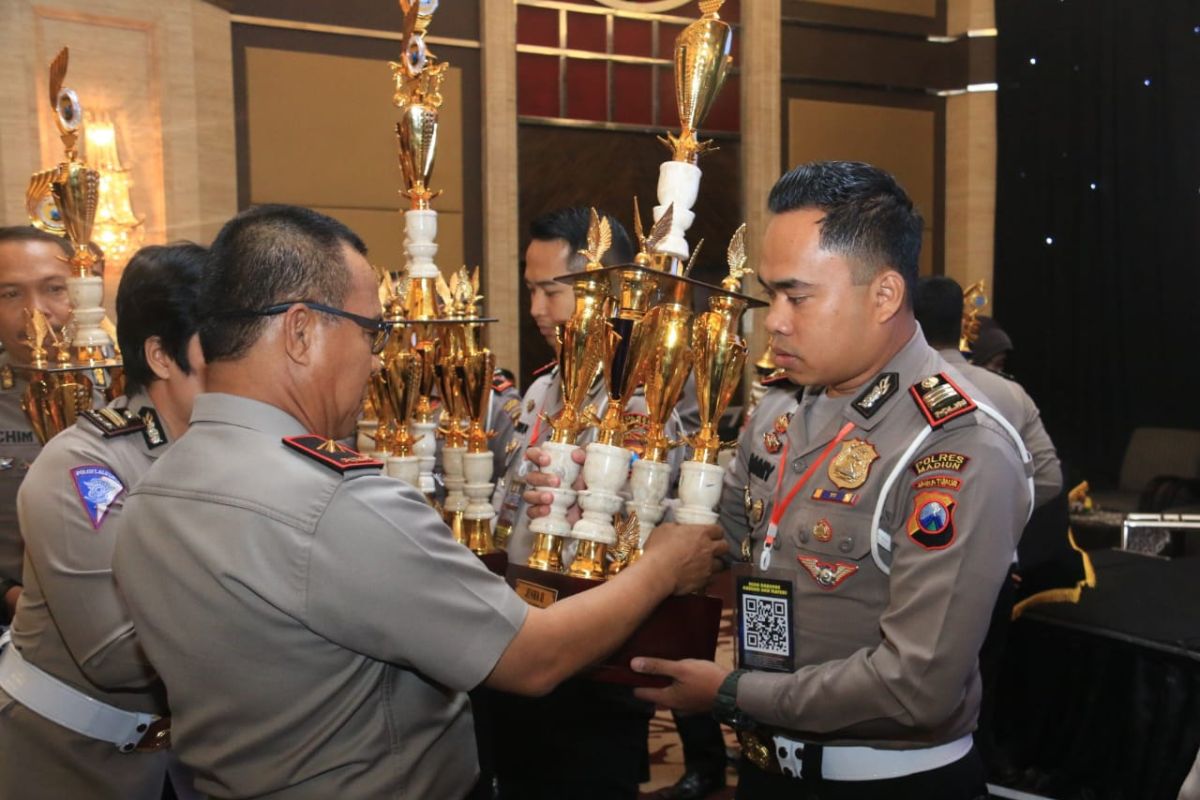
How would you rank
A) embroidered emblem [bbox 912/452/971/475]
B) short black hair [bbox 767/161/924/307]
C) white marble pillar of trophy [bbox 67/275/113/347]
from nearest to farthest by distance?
1. embroidered emblem [bbox 912/452/971/475]
2. short black hair [bbox 767/161/924/307]
3. white marble pillar of trophy [bbox 67/275/113/347]

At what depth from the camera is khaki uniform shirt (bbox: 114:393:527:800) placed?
112cm

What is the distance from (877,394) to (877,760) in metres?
0.54

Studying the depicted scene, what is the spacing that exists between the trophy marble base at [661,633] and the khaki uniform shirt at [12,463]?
1613 millimetres

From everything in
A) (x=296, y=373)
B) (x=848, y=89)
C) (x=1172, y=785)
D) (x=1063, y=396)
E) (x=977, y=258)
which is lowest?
(x=1172, y=785)

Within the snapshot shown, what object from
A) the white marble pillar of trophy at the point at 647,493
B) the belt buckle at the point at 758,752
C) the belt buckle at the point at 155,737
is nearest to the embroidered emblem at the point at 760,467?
the white marble pillar of trophy at the point at 647,493

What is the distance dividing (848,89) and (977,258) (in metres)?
1.66

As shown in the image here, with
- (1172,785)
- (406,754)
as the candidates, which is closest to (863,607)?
(406,754)

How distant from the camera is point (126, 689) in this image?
5.30 ft

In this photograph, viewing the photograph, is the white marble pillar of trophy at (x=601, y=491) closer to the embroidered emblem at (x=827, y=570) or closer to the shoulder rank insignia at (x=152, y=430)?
the embroidered emblem at (x=827, y=570)

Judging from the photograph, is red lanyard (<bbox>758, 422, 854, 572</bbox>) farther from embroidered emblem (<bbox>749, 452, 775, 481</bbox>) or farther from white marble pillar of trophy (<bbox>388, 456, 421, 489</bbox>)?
white marble pillar of trophy (<bbox>388, 456, 421, 489</bbox>)

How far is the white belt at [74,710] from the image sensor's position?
1667 millimetres

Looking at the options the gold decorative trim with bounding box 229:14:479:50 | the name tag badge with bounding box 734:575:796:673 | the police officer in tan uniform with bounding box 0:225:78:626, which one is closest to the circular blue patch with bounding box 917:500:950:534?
the name tag badge with bounding box 734:575:796:673

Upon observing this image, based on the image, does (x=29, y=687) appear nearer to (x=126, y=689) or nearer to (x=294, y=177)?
(x=126, y=689)

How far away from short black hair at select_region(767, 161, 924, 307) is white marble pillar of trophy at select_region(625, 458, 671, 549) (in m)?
0.44
